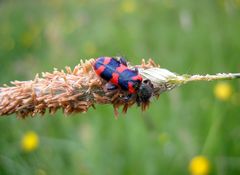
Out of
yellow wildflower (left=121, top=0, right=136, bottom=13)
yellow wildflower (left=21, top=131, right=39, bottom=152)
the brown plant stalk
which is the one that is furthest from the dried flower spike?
yellow wildflower (left=121, top=0, right=136, bottom=13)

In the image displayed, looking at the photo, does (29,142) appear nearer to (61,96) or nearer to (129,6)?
(61,96)

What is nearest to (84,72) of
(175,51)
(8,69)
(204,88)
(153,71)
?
(153,71)

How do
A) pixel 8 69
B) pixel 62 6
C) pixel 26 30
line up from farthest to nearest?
pixel 62 6 → pixel 26 30 → pixel 8 69

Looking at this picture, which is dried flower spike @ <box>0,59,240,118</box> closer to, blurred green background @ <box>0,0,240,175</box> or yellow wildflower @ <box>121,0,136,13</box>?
blurred green background @ <box>0,0,240,175</box>

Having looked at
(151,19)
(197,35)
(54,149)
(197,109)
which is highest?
(151,19)

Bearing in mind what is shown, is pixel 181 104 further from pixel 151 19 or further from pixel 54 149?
pixel 151 19

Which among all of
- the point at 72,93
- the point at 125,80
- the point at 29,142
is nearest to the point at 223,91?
the point at 29,142

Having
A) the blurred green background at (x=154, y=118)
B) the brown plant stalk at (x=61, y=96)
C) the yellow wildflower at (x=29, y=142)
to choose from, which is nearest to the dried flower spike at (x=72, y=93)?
the brown plant stalk at (x=61, y=96)
